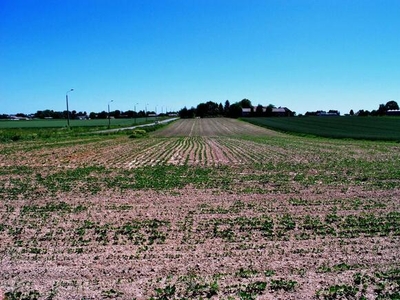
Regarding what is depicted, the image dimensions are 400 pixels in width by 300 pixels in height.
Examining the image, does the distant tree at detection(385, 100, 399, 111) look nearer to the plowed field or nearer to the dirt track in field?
the dirt track in field

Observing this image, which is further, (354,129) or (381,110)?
(381,110)

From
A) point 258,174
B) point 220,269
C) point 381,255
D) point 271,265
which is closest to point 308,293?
point 271,265

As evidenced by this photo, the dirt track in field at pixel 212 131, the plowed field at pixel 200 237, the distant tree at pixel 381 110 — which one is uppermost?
the distant tree at pixel 381 110

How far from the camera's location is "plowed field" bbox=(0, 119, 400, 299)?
7.51 meters

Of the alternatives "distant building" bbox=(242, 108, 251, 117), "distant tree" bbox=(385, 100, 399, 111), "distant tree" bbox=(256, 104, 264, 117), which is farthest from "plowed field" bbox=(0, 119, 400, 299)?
"distant tree" bbox=(385, 100, 399, 111)

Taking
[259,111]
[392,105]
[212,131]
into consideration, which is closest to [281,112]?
[259,111]

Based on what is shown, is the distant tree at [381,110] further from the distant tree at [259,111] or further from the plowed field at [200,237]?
the plowed field at [200,237]

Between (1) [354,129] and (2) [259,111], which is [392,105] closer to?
(2) [259,111]

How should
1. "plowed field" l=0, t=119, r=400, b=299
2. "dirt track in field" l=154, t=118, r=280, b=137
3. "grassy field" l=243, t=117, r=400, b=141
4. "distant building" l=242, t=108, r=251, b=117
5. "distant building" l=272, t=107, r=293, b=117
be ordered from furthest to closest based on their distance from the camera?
"distant building" l=242, t=108, r=251, b=117
"distant building" l=272, t=107, r=293, b=117
"dirt track in field" l=154, t=118, r=280, b=137
"grassy field" l=243, t=117, r=400, b=141
"plowed field" l=0, t=119, r=400, b=299

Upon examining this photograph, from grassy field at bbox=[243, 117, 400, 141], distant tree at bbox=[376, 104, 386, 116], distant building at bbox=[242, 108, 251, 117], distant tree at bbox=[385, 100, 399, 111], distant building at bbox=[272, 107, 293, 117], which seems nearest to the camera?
grassy field at bbox=[243, 117, 400, 141]

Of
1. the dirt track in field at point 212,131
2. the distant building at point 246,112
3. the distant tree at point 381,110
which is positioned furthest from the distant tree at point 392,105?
the dirt track in field at point 212,131

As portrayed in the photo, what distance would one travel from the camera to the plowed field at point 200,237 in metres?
7.51

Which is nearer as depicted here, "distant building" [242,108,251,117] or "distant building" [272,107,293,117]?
"distant building" [272,107,293,117]

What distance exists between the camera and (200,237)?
10297 mm
